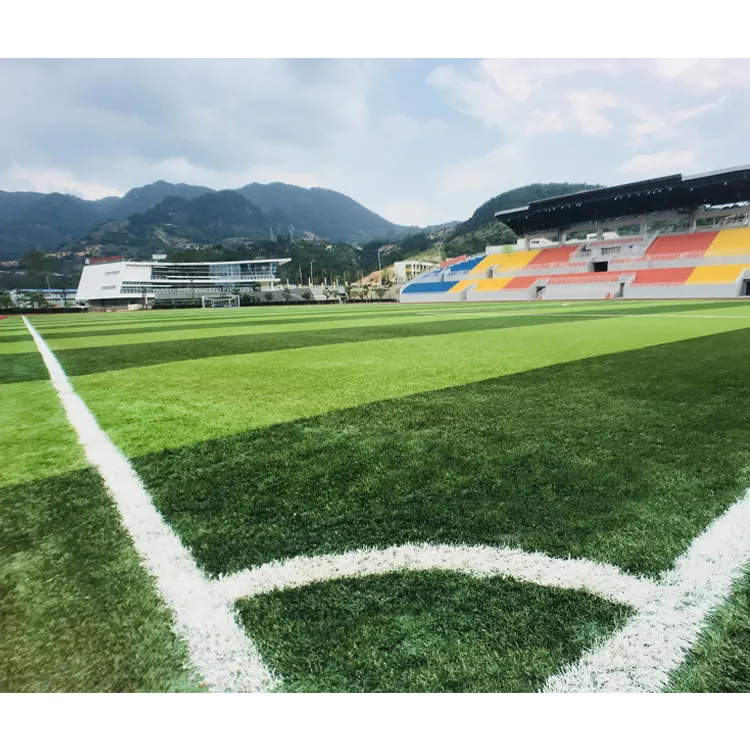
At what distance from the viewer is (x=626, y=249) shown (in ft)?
135

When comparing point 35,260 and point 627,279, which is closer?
point 627,279

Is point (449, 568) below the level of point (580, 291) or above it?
above

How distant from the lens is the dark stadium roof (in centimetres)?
3496

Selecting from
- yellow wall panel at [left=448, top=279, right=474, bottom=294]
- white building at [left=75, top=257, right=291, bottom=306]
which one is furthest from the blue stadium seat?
white building at [left=75, top=257, right=291, bottom=306]

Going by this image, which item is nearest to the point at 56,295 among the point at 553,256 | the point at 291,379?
the point at 553,256

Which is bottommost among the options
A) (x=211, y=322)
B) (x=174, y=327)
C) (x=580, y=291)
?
(x=580, y=291)

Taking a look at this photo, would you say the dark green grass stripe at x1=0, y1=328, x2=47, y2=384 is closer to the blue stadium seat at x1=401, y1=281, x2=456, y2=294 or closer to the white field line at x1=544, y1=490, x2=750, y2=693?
the white field line at x1=544, y1=490, x2=750, y2=693

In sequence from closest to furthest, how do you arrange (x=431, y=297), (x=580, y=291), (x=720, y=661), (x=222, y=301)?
(x=720, y=661)
(x=580, y=291)
(x=431, y=297)
(x=222, y=301)

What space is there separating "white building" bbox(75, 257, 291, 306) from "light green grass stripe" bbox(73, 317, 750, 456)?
262 feet

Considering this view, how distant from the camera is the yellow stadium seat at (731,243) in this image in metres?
33.8

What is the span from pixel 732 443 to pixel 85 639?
305 centimetres

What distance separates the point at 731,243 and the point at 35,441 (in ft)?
146

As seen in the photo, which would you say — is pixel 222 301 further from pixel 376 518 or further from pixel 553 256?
pixel 376 518

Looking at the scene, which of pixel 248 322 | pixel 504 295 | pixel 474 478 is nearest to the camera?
pixel 474 478
